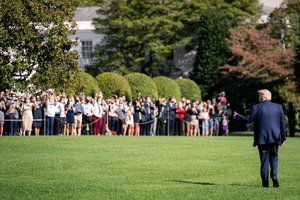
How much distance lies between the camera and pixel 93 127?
40281mm

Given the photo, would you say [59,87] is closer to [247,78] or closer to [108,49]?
[247,78]

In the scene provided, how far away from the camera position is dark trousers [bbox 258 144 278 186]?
1588cm

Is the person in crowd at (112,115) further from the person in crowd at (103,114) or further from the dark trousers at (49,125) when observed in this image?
the dark trousers at (49,125)

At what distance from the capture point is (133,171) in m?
19.1

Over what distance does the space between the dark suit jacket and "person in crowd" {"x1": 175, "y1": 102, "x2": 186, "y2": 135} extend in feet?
89.5

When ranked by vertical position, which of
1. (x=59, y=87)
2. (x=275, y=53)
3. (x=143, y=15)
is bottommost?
(x=59, y=87)

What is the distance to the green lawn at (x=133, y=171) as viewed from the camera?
14.4m

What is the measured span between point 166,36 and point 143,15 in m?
3.26

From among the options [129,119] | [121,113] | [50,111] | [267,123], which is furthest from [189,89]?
[267,123]

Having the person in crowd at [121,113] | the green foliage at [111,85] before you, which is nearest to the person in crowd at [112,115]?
the person in crowd at [121,113]

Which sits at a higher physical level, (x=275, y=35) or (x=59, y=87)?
(x=275, y=35)

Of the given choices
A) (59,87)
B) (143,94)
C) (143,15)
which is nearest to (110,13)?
(143,15)

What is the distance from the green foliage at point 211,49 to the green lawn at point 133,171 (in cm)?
3577

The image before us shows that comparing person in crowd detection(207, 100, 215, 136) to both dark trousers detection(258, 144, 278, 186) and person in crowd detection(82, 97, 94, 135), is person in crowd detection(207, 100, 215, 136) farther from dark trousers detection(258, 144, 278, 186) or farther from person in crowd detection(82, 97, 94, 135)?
dark trousers detection(258, 144, 278, 186)
